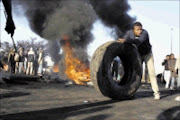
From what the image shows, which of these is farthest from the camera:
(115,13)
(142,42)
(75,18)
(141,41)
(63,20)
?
(115,13)

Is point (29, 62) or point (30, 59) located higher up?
point (30, 59)

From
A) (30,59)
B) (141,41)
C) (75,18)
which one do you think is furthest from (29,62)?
(75,18)

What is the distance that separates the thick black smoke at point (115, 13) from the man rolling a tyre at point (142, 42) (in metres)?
20.8

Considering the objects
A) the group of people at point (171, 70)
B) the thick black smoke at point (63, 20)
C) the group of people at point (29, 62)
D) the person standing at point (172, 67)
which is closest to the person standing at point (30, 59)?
the group of people at point (29, 62)

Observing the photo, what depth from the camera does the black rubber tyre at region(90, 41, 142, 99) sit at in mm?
4551

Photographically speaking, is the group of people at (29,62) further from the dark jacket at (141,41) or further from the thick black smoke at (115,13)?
the thick black smoke at (115,13)

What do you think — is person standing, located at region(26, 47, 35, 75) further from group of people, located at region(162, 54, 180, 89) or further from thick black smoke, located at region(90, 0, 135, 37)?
thick black smoke, located at region(90, 0, 135, 37)

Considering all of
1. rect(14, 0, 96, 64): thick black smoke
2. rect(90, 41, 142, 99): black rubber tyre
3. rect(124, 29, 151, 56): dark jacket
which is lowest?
rect(90, 41, 142, 99): black rubber tyre

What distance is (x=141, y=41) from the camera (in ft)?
Result: 16.3

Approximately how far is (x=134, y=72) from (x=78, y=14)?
20.8 meters

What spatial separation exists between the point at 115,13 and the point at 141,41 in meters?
21.9

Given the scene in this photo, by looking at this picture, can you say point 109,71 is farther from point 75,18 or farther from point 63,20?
point 75,18

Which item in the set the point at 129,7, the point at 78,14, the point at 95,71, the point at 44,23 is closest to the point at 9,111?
the point at 95,71

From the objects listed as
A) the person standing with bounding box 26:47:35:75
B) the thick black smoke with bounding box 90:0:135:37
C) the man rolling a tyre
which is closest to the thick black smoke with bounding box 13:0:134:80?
the thick black smoke with bounding box 90:0:135:37
